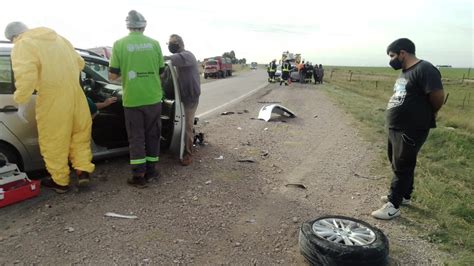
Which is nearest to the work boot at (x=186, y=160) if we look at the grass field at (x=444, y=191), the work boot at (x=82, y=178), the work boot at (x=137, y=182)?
the work boot at (x=137, y=182)

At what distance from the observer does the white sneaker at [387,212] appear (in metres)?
4.05

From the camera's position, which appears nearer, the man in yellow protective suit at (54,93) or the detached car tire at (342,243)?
the detached car tire at (342,243)

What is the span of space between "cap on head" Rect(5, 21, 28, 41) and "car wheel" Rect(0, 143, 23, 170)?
1.19 meters

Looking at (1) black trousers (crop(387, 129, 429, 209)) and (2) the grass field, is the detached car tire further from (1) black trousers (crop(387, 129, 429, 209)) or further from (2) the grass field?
(1) black trousers (crop(387, 129, 429, 209))

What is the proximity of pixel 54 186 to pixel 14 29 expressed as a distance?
69.6 inches

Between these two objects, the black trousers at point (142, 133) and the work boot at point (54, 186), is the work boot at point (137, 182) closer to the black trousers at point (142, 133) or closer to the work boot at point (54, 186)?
the black trousers at point (142, 133)

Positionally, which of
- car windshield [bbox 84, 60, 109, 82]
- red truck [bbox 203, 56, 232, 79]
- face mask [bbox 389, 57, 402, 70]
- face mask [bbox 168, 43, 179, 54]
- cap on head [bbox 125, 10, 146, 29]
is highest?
cap on head [bbox 125, 10, 146, 29]

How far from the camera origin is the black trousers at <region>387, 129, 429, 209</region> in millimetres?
3949

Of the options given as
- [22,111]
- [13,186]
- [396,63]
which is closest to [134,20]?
[22,111]

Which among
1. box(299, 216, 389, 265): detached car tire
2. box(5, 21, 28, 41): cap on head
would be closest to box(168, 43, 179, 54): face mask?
box(5, 21, 28, 41): cap on head

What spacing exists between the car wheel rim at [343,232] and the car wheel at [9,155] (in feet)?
A: 11.0

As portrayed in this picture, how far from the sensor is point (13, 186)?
13.1 ft

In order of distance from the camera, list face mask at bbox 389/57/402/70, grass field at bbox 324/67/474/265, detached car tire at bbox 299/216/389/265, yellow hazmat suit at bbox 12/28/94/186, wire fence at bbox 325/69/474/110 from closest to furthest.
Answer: detached car tire at bbox 299/216/389/265 < grass field at bbox 324/67/474/265 < yellow hazmat suit at bbox 12/28/94/186 < face mask at bbox 389/57/402/70 < wire fence at bbox 325/69/474/110

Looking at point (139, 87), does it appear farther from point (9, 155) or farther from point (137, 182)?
point (9, 155)
